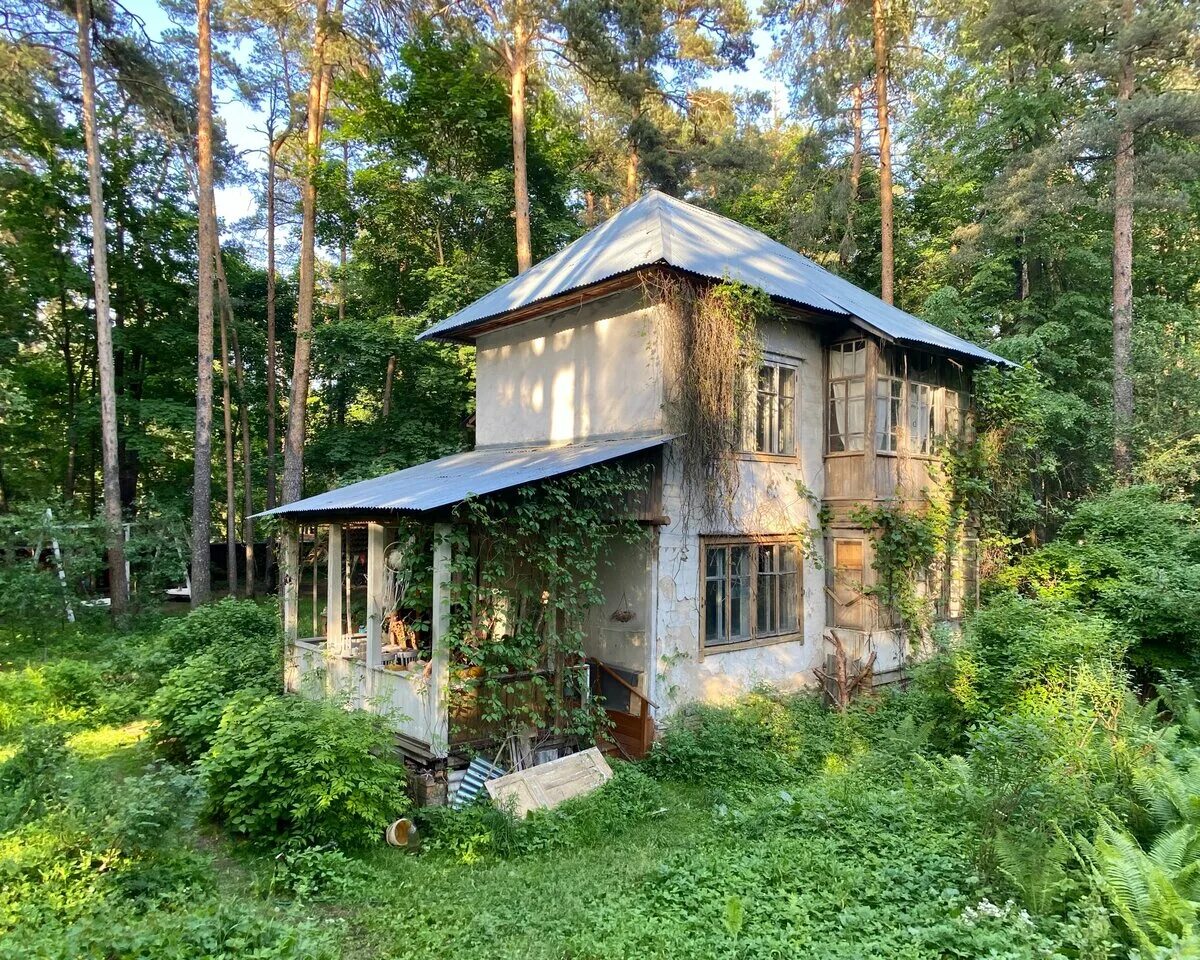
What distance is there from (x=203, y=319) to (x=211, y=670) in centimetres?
1005

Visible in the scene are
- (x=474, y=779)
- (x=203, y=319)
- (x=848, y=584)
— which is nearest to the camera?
(x=474, y=779)

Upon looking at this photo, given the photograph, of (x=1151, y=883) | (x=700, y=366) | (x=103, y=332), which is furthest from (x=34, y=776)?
(x=103, y=332)

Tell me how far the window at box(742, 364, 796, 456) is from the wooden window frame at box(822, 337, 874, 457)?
846mm

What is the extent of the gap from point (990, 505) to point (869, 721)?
19.5 feet

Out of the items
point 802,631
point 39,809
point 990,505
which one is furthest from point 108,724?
point 990,505

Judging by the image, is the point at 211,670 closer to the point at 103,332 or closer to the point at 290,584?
the point at 290,584

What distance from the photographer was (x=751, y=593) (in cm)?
1027

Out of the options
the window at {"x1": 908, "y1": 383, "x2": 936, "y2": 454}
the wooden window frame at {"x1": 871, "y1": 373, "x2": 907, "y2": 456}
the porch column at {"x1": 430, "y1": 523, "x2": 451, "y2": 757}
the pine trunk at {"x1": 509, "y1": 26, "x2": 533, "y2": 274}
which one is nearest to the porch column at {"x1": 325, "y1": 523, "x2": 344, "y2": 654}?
the porch column at {"x1": 430, "y1": 523, "x2": 451, "y2": 757}

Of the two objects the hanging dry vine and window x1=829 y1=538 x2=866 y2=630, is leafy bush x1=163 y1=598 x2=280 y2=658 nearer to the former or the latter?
the hanging dry vine

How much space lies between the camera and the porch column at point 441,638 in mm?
7352

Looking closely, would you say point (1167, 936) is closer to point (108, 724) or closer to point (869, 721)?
point (869, 721)

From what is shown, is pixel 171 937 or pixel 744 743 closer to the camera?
pixel 171 937

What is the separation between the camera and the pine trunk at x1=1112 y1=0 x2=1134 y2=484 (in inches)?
581

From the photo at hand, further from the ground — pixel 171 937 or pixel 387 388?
pixel 387 388
